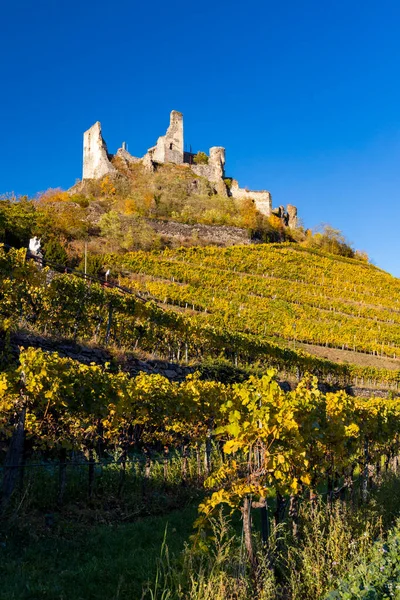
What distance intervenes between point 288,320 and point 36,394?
27887 millimetres

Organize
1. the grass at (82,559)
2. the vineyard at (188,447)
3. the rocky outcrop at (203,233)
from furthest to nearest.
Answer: the rocky outcrop at (203,233) < the vineyard at (188,447) < the grass at (82,559)

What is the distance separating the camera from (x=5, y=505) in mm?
5301

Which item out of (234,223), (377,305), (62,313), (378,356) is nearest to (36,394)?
(62,313)

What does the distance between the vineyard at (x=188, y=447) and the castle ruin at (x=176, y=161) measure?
5002 cm

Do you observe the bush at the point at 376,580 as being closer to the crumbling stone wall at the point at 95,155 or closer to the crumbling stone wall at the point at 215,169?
the crumbling stone wall at the point at 95,155

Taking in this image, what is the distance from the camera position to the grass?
388 centimetres

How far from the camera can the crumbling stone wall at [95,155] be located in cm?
6225

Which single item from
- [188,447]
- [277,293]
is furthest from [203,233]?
[188,447]

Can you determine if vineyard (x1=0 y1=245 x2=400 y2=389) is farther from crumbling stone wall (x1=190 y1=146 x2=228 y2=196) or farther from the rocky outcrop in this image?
crumbling stone wall (x1=190 y1=146 x2=228 y2=196)

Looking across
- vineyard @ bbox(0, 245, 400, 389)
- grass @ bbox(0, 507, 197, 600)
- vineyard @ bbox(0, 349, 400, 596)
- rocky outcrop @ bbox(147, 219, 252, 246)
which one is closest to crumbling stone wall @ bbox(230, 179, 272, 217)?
vineyard @ bbox(0, 245, 400, 389)

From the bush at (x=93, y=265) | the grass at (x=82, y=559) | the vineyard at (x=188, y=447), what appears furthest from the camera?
the bush at (x=93, y=265)

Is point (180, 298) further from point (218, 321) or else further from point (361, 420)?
point (361, 420)

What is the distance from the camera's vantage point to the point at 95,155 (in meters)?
63.4

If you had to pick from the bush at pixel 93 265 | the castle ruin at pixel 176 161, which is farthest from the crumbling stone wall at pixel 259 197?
the bush at pixel 93 265
